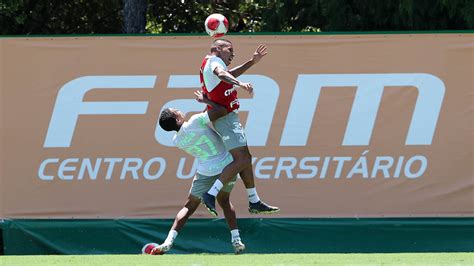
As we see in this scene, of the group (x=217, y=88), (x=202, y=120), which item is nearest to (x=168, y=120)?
(x=202, y=120)

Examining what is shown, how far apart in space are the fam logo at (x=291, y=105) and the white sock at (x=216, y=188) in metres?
1.30

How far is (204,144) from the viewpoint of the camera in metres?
8.70

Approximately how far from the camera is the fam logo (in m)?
9.63

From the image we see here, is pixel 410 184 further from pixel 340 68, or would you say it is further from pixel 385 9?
pixel 385 9

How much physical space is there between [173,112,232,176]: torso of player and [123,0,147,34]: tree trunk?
4654mm

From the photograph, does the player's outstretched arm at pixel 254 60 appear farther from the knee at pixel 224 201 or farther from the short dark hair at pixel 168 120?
the knee at pixel 224 201

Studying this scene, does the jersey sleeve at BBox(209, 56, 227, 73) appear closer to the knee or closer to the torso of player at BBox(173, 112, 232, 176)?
the torso of player at BBox(173, 112, 232, 176)

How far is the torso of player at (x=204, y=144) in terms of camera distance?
8.64m

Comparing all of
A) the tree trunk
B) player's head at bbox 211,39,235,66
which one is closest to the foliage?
the tree trunk

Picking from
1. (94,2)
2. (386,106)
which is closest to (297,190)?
(386,106)

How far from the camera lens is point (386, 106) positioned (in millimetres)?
9648

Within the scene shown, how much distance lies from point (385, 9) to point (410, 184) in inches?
111

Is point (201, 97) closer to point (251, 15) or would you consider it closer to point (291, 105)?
point (291, 105)

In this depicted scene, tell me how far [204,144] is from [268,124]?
1.15 m
